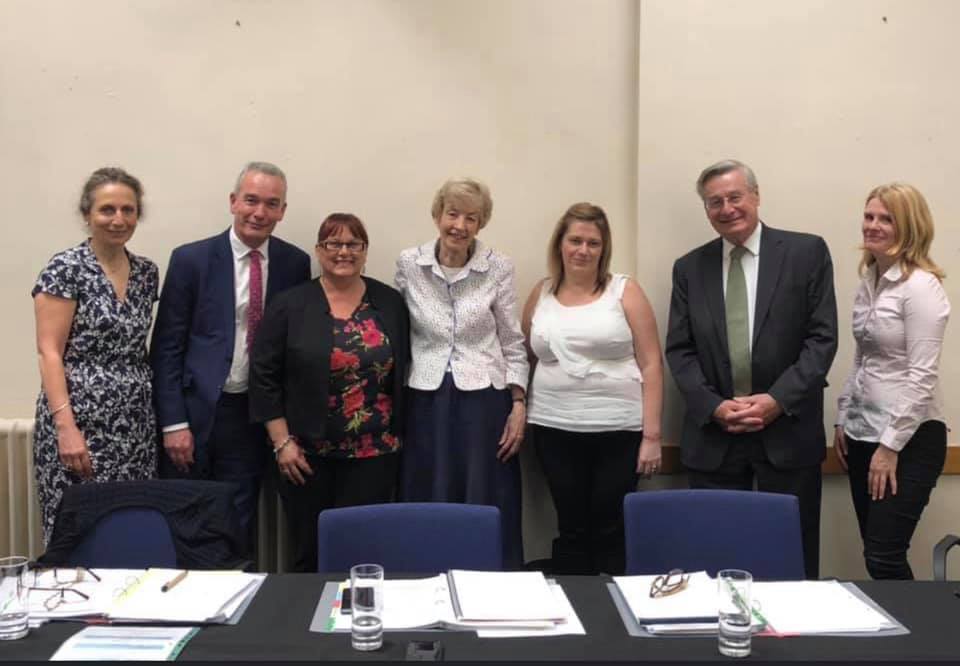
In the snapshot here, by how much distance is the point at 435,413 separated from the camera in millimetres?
2949

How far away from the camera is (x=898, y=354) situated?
2.76 meters

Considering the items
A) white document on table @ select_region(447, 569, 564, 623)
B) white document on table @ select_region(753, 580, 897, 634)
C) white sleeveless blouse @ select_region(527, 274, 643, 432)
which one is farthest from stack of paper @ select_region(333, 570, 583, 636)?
white sleeveless blouse @ select_region(527, 274, 643, 432)

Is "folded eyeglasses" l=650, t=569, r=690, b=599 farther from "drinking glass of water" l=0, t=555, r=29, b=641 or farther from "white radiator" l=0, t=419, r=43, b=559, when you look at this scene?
"white radiator" l=0, t=419, r=43, b=559

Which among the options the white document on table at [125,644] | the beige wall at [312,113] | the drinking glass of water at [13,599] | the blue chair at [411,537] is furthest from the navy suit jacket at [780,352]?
the drinking glass of water at [13,599]

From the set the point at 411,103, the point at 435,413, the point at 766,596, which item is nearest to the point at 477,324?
the point at 435,413

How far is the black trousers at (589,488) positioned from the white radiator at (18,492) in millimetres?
1795

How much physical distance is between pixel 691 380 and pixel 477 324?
73 cm

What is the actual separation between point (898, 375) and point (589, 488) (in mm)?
1049

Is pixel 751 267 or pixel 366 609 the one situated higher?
pixel 751 267

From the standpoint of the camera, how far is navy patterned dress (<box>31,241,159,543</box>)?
2.66 metres

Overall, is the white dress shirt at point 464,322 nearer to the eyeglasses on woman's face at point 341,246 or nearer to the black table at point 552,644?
the eyeglasses on woman's face at point 341,246

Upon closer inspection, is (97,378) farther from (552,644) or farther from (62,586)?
(552,644)

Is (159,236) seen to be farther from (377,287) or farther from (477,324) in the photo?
(477,324)

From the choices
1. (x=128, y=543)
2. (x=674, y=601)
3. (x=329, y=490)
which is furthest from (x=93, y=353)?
(x=674, y=601)
